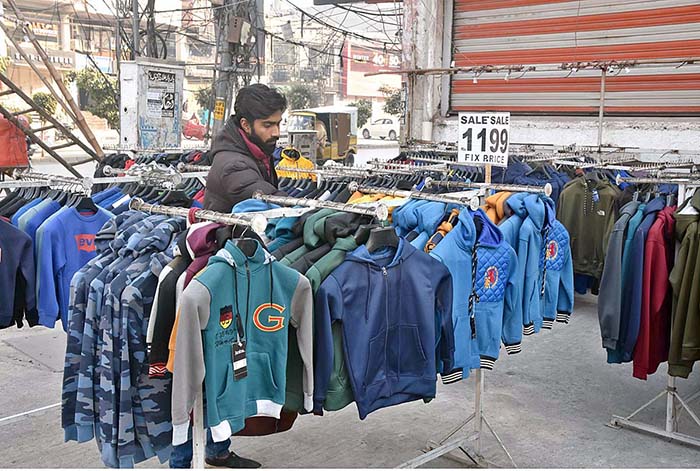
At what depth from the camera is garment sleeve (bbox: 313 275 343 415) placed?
3.27m

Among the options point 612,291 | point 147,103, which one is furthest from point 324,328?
point 147,103

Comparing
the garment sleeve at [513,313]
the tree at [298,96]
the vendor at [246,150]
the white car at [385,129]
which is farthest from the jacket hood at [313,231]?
the white car at [385,129]

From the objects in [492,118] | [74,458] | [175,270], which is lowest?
[74,458]

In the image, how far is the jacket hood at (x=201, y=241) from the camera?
10.2ft

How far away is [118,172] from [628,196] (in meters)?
4.57

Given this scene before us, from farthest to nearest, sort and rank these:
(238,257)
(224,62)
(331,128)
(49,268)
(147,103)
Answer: (331,128) < (224,62) < (147,103) < (49,268) < (238,257)

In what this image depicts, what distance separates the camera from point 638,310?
482 centimetres

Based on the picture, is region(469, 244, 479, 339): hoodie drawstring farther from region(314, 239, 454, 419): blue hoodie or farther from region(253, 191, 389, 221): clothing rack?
region(253, 191, 389, 221): clothing rack

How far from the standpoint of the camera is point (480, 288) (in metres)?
3.95

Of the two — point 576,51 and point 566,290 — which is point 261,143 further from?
point 576,51

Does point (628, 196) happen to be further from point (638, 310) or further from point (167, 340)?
point (167, 340)

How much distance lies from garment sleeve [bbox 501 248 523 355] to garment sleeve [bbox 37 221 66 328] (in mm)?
2526

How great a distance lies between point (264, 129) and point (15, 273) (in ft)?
5.52

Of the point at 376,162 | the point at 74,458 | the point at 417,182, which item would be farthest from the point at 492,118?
the point at 74,458
